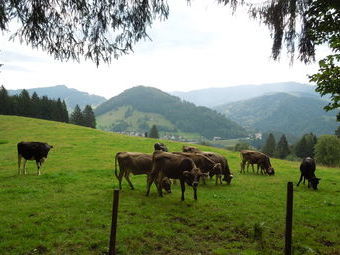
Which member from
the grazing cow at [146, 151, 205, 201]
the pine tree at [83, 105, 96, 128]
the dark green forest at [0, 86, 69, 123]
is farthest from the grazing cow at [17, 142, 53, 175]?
the pine tree at [83, 105, 96, 128]

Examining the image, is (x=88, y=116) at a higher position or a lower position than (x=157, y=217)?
higher

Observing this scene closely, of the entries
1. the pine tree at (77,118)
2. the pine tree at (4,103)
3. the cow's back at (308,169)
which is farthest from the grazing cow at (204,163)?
the pine tree at (77,118)

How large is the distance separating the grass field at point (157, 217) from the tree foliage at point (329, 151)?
61.0m

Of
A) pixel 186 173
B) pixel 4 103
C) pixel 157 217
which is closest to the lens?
pixel 157 217

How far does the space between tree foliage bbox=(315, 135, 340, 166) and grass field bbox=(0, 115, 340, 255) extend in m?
61.0

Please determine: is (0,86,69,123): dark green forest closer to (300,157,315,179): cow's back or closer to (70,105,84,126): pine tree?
(70,105,84,126): pine tree

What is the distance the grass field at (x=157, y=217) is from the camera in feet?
30.2

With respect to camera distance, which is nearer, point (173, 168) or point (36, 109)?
point (173, 168)

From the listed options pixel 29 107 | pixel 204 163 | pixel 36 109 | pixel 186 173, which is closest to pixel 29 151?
pixel 204 163

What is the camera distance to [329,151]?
75062 millimetres

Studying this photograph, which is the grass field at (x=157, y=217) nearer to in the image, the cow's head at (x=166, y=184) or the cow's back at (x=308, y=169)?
the cow's head at (x=166, y=184)

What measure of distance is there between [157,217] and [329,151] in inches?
2993

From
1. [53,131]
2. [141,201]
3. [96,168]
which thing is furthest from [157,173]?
[53,131]

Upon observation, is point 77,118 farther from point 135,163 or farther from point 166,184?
point 166,184
